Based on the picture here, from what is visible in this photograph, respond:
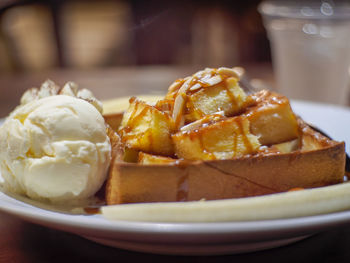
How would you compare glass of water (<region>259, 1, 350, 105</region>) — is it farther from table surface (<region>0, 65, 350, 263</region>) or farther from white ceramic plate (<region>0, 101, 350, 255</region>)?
white ceramic plate (<region>0, 101, 350, 255</region>)

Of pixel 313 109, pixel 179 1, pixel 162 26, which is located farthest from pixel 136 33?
pixel 313 109

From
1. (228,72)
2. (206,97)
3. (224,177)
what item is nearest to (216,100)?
(206,97)

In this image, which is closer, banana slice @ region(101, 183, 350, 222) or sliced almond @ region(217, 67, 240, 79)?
banana slice @ region(101, 183, 350, 222)

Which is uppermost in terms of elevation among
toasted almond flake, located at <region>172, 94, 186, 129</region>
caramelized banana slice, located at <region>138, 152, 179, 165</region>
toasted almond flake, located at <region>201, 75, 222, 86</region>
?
toasted almond flake, located at <region>201, 75, 222, 86</region>

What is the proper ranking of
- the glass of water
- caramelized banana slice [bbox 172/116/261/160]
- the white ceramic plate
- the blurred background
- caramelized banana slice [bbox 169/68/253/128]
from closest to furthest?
1. the white ceramic plate
2. caramelized banana slice [bbox 172/116/261/160]
3. caramelized banana slice [bbox 169/68/253/128]
4. the glass of water
5. the blurred background

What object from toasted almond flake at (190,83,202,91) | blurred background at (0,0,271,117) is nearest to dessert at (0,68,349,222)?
toasted almond flake at (190,83,202,91)

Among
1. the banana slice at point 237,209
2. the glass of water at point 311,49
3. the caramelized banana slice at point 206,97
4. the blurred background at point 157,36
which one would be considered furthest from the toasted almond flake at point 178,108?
the blurred background at point 157,36

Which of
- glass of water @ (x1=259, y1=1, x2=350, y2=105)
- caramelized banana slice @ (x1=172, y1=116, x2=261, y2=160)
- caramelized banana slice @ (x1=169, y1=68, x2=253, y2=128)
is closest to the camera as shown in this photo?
caramelized banana slice @ (x1=172, y1=116, x2=261, y2=160)

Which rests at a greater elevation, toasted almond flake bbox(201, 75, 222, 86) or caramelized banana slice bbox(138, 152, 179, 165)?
toasted almond flake bbox(201, 75, 222, 86)
